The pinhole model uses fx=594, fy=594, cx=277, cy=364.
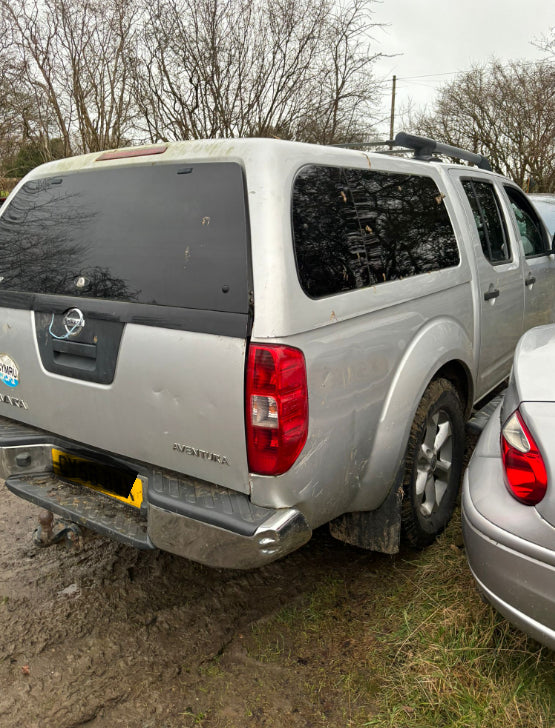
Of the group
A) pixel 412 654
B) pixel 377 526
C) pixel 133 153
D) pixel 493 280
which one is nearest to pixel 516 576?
pixel 412 654

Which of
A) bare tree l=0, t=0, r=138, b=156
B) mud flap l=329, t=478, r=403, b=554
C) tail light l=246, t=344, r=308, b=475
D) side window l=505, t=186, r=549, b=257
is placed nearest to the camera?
tail light l=246, t=344, r=308, b=475

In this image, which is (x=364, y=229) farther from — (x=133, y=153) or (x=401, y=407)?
(x=133, y=153)

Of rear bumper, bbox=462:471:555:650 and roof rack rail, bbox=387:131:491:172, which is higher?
→ roof rack rail, bbox=387:131:491:172

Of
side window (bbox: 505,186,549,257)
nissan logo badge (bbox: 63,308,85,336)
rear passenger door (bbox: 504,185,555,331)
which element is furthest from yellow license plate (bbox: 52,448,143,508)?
side window (bbox: 505,186,549,257)

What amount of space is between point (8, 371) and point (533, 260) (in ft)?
12.0

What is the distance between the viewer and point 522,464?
1.84m

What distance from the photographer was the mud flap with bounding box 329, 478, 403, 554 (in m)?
2.62

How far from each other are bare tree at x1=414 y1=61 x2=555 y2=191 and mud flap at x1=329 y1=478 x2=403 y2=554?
18.6 meters

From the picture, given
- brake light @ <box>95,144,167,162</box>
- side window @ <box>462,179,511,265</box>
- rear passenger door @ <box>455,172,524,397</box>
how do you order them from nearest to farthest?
brake light @ <box>95,144,167,162</box> < rear passenger door @ <box>455,172,524,397</box> < side window @ <box>462,179,511,265</box>

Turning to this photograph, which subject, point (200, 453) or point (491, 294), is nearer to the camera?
point (200, 453)

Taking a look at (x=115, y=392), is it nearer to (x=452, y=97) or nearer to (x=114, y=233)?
(x=114, y=233)

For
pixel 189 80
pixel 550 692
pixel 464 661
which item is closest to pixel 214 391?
pixel 464 661

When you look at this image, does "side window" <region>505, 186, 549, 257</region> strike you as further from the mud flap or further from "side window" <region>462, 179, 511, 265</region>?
the mud flap

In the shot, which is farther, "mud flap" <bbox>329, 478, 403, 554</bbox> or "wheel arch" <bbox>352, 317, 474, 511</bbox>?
"mud flap" <bbox>329, 478, 403, 554</bbox>
